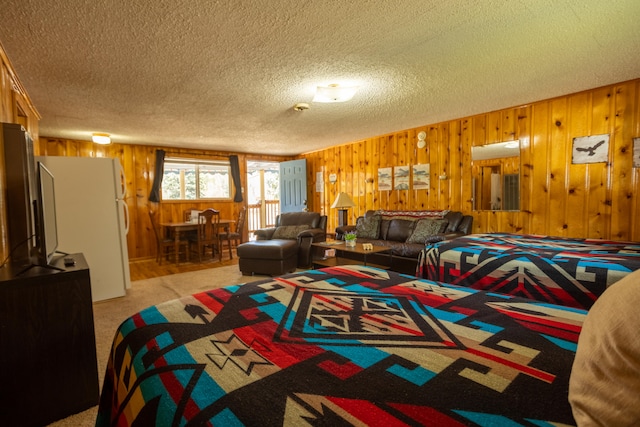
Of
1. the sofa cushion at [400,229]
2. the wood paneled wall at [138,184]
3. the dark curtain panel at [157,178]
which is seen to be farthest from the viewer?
the dark curtain panel at [157,178]

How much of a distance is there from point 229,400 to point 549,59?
3.27 meters

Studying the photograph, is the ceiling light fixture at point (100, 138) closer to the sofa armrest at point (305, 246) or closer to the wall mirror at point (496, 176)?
the sofa armrest at point (305, 246)

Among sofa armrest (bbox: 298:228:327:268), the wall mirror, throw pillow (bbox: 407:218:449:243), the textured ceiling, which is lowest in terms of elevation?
sofa armrest (bbox: 298:228:327:268)

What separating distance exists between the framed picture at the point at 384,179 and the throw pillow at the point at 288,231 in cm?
154

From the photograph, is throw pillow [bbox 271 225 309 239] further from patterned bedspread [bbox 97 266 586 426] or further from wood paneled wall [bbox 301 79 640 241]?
patterned bedspread [bbox 97 266 586 426]

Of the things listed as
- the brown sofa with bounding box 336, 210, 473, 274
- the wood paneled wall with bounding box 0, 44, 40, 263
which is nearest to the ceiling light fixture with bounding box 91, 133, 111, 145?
the wood paneled wall with bounding box 0, 44, 40, 263

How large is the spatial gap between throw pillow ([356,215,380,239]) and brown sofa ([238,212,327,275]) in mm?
606

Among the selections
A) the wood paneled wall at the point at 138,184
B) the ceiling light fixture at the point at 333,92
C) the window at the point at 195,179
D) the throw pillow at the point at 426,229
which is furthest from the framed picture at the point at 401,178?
the wood paneled wall at the point at 138,184

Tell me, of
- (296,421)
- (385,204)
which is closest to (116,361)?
(296,421)

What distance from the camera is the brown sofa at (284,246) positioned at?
439 centimetres

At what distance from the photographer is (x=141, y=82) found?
2.90 m

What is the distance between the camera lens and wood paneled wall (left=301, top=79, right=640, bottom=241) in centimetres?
319

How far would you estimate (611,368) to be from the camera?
56 cm

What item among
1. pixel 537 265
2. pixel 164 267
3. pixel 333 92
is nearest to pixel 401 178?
pixel 333 92
